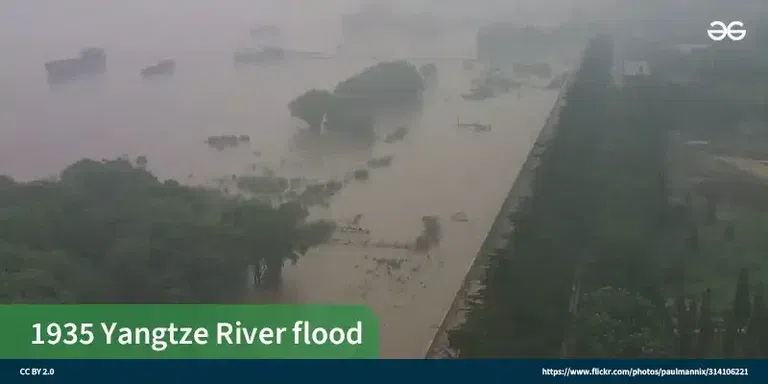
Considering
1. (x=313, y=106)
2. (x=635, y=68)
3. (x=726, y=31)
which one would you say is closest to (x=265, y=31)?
(x=313, y=106)

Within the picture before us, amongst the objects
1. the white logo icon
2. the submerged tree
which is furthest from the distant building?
the submerged tree

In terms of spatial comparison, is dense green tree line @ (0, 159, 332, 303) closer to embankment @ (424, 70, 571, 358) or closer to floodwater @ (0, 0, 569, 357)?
floodwater @ (0, 0, 569, 357)

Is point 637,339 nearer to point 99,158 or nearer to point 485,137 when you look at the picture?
point 485,137

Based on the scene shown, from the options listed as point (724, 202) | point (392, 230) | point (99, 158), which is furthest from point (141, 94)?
point (724, 202)

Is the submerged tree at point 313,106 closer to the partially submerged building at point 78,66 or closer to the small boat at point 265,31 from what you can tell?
the small boat at point 265,31
